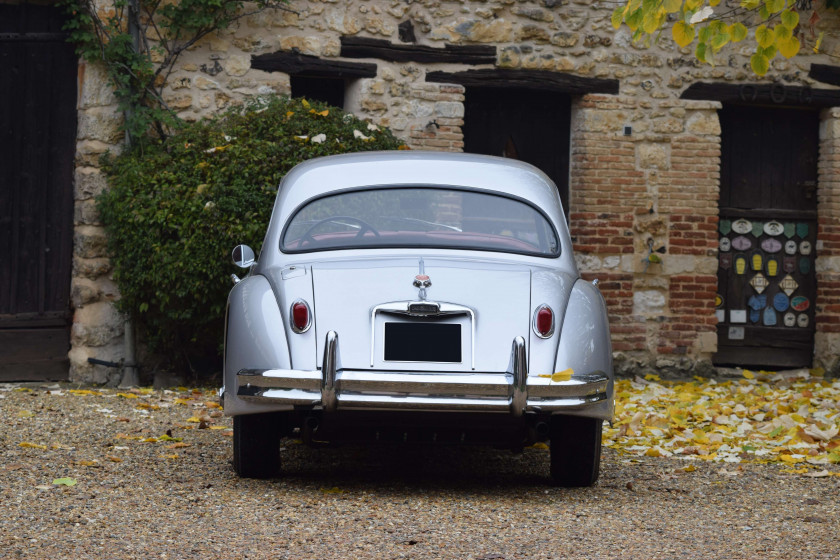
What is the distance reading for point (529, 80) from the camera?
995cm

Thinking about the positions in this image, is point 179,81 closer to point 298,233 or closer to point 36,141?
point 36,141

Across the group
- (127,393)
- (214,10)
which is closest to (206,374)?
(127,393)

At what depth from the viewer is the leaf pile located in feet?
20.4

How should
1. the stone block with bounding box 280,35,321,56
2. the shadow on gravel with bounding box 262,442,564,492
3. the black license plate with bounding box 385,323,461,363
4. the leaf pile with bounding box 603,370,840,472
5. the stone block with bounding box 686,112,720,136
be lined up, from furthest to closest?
the stone block with bounding box 686,112,720,136 < the stone block with bounding box 280,35,321,56 < the leaf pile with bounding box 603,370,840,472 < the shadow on gravel with bounding box 262,442,564,492 < the black license plate with bounding box 385,323,461,363

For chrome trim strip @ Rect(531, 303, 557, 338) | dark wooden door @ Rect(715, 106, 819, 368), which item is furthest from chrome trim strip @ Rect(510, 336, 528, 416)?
dark wooden door @ Rect(715, 106, 819, 368)

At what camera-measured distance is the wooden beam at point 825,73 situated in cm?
1041

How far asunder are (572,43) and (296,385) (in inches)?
257

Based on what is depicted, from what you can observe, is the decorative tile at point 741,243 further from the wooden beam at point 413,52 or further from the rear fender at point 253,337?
the rear fender at point 253,337

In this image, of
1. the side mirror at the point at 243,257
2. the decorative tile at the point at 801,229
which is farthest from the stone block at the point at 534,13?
the side mirror at the point at 243,257

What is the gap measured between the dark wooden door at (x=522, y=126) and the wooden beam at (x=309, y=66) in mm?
1127

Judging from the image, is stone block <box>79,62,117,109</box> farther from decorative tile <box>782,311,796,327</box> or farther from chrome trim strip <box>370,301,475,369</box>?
decorative tile <box>782,311,796,327</box>

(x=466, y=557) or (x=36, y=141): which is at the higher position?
(x=36, y=141)

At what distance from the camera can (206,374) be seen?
8961mm

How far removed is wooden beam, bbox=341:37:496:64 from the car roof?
13.8 ft
